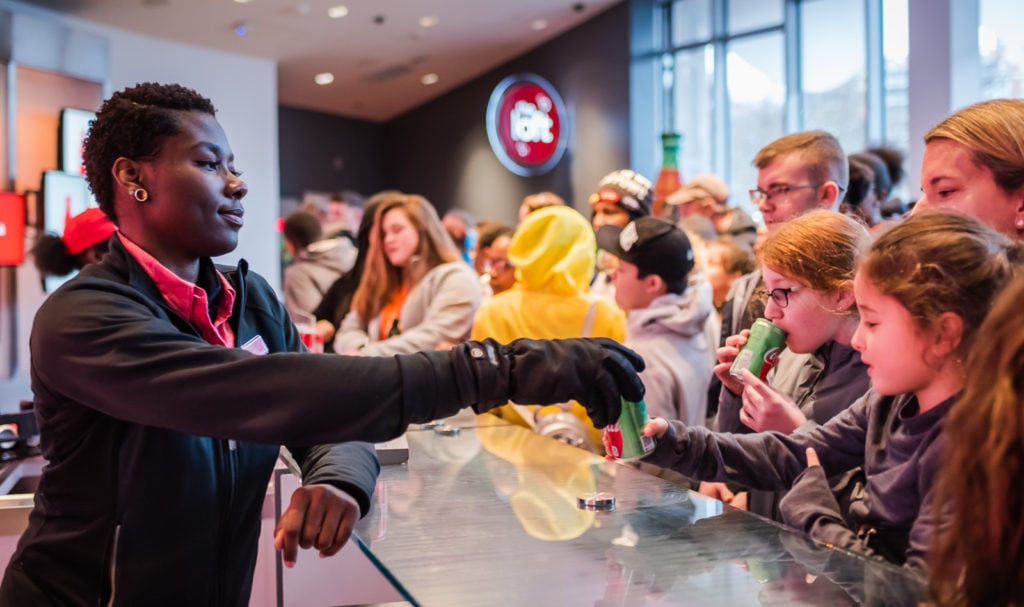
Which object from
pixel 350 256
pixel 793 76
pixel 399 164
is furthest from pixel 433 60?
pixel 350 256

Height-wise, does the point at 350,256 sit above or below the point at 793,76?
below

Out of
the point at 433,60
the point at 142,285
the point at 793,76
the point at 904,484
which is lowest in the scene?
the point at 904,484

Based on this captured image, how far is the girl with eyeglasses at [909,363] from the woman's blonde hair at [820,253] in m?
0.37

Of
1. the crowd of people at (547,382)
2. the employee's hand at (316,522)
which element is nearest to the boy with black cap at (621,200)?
the crowd of people at (547,382)

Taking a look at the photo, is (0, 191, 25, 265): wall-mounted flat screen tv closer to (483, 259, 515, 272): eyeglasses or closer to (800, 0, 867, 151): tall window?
(483, 259, 515, 272): eyeglasses

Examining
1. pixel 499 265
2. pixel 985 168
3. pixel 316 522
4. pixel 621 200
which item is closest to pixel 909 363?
pixel 985 168

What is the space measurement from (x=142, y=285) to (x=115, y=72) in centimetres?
918

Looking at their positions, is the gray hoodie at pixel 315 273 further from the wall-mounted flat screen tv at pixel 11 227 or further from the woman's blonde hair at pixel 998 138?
Result: the woman's blonde hair at pixel 998 138

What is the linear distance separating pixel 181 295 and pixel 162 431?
0.79ft

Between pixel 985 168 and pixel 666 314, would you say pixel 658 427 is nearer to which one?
pixel 985 168

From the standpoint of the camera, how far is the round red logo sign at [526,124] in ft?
31.4

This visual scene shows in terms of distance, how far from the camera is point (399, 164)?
15.9m

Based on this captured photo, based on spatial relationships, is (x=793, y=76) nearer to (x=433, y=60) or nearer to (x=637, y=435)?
(x=433, y=60)

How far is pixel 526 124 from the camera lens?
9945mm
